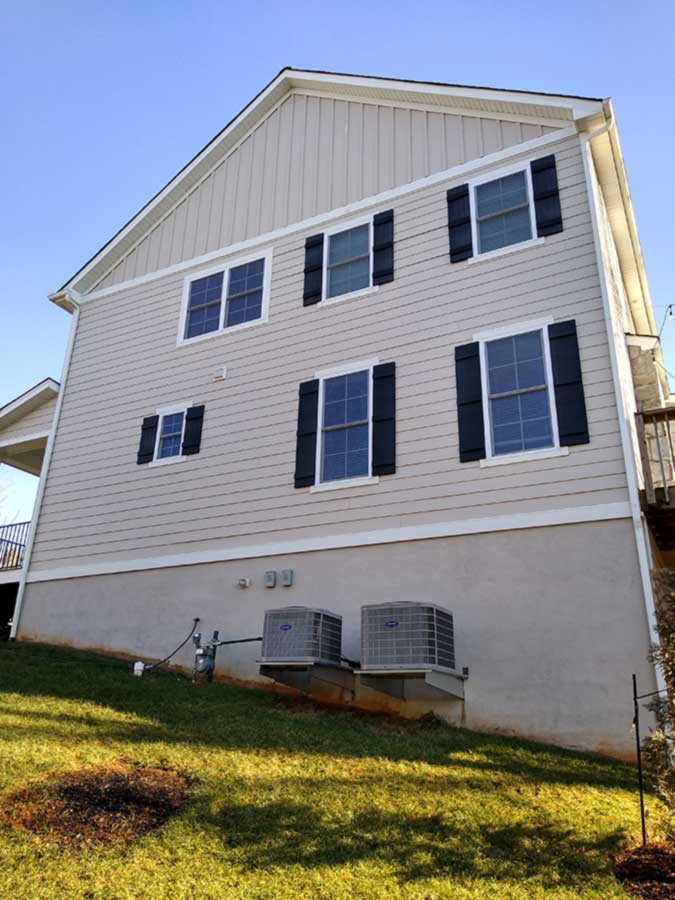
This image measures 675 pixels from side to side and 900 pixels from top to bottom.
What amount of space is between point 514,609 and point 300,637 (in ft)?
7.86

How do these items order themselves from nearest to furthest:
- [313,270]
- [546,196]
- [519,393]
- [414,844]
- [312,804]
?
[414,844], [312,804], [519,393], [546,196], [313,270]

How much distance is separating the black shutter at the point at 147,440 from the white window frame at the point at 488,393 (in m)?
5.57

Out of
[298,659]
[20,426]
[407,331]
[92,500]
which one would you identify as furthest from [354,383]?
[20,426]

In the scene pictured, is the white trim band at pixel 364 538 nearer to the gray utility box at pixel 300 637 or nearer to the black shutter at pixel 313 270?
the gray utility box at pixel 300 637

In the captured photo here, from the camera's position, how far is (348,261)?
11.4 metres

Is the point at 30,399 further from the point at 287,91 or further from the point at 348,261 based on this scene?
the point at 287,91

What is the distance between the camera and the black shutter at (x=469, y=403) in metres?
9.05

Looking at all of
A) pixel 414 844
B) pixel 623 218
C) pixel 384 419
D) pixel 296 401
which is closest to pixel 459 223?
pixel 623 218

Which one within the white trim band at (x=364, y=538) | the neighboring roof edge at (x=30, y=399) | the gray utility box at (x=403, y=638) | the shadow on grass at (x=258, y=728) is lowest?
the shadow on grass at (x=258, y=728)

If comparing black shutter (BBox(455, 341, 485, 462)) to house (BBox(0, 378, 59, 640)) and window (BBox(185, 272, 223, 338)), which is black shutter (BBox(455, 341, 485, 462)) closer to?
window (BBox(185, 272, 223, 338))

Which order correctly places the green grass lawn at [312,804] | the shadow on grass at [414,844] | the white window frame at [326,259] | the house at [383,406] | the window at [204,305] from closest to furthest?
the green grass lawn at [312,804] < the shadow on grass at [414,844] < the house at [383,406] < the white window frame at [326,259] < the window at [204,305]

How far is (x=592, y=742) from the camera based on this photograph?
731cm

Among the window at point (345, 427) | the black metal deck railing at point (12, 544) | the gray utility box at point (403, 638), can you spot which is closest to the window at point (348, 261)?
the window at point (345, 427)

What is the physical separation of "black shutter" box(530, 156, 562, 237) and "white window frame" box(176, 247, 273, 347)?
14.5ft
